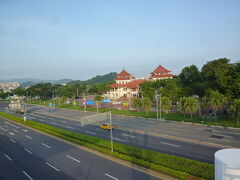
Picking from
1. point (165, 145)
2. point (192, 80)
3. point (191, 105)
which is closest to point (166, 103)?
point (191, 105)

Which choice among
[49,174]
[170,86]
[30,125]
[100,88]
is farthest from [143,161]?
[100,88]

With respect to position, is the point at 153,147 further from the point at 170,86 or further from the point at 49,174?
the point at 170,86

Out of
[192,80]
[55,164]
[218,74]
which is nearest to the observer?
[55,164]

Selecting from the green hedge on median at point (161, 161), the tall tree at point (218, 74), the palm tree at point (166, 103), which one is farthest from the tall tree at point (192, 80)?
the green hedge on median at point (161, 161)

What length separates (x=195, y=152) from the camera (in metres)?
21.7

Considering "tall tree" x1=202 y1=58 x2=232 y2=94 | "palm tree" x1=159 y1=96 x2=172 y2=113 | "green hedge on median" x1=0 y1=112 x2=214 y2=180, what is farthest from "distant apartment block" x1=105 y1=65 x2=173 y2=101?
"green hedge on median" x1=0 y1=112 x2=214 y2=180

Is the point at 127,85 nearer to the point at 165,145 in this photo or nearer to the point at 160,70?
the point at 160,70

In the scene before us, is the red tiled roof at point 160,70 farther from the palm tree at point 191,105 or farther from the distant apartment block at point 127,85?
the palm tree at point 191,105

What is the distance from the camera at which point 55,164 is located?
21188 mm

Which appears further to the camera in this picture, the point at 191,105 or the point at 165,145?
the point at 191,105

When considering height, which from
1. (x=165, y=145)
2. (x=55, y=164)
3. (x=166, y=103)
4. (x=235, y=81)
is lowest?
(x=55, y=164)

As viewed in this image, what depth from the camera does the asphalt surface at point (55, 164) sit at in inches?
709

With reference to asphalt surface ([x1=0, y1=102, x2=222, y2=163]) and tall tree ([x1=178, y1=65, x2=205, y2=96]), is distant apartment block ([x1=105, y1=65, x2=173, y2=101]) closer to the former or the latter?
tall tree ([x1=178, y1=65, x2=205, y2=96])

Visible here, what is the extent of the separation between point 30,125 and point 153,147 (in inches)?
1230
